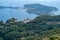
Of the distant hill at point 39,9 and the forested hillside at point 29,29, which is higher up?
the forested hillside at point 29,29

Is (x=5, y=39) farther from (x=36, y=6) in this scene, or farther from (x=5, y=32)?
(x=36, y=6)

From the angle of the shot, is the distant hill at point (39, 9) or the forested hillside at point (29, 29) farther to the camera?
the distant hill at point (39, 9)

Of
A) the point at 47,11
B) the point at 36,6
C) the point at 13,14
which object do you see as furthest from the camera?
the point at 36,6

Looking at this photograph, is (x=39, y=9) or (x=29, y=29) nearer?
(x=29, y=29)

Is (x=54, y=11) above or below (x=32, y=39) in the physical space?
below

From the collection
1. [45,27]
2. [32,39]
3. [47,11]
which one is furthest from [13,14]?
[32,39]

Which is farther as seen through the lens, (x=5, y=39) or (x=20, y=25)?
(x=20, y=25)

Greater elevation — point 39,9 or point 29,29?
point 29,29

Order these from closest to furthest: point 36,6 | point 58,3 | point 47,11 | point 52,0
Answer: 1. point 47,11
2. point 36,6
3. point 58,3
4. point 52,0

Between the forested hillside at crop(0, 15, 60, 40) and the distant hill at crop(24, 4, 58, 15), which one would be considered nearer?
the forested hillside at crop(0, 15, 60, 40)

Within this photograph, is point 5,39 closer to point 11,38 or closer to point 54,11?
point 11,38

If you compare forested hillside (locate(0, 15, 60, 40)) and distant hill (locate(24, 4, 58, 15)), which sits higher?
forested hillside (locate(0, 15, 60, 40))
